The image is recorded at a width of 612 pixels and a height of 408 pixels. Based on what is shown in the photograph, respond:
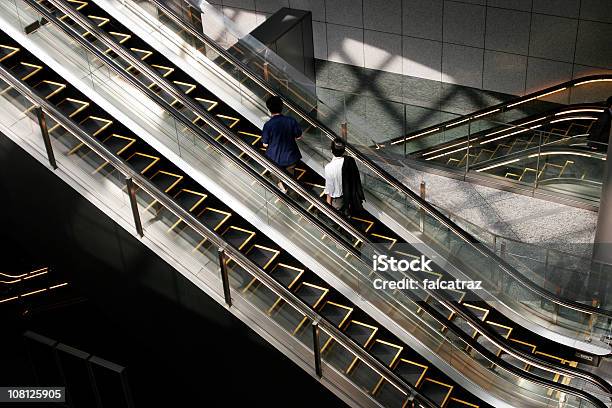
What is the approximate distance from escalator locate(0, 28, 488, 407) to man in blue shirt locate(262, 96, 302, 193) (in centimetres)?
78

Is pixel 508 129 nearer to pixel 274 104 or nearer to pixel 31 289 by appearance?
pixel 274 104

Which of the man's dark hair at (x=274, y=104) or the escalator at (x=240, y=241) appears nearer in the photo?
the escalator at (x=240, y=241)

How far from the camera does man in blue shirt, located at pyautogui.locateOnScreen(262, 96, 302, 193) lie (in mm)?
9477

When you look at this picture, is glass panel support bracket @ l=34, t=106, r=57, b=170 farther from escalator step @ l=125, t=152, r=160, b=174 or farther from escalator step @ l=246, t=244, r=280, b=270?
escalator step @ l=246, t=244, r=280, b=270

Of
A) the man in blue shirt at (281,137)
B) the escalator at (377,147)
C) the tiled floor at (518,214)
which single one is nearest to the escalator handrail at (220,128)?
the man in blue shirt at (281,137)

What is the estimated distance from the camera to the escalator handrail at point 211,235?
819 centimetres

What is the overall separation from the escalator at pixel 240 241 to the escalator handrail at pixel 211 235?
114mm

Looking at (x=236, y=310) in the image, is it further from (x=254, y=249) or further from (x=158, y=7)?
(x=158, y=7)

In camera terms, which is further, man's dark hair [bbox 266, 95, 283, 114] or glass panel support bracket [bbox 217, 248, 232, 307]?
man's dark hair [bbox 266, 95, 283, 114]

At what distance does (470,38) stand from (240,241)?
5671mm

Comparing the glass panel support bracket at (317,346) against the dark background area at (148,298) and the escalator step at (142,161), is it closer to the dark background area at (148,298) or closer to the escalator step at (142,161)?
the dark background area at (148,298)

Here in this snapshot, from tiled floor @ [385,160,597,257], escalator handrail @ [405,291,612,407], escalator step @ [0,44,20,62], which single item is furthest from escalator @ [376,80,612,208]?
escalator step @ [0,44,20,62]

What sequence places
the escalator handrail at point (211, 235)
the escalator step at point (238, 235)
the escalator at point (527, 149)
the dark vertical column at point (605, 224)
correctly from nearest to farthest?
the escalator handrail at point (211, 235) < the escalator step at point (238, 235) < the dark vertical column at point (605, 224) < the escalator at point (527, 149)

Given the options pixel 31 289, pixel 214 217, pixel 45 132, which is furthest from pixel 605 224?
pixel 31 289
